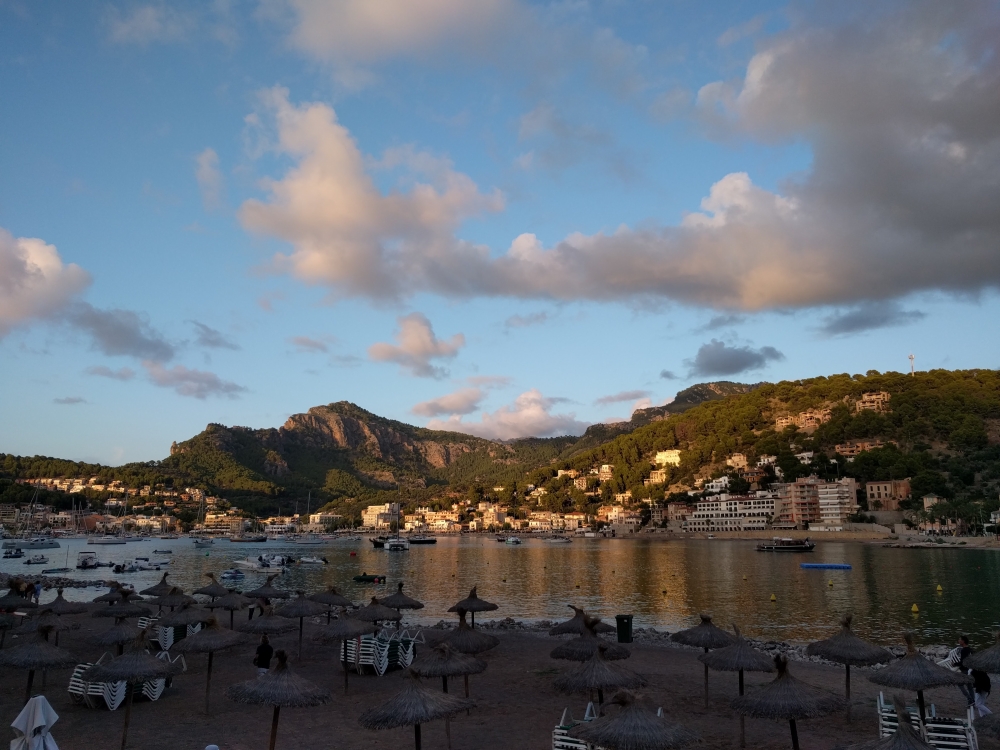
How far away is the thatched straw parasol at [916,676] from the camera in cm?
1074

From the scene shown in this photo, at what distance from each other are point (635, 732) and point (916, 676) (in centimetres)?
605

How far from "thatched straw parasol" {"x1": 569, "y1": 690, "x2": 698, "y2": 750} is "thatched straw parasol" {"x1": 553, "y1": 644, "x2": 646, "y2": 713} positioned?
9.64 ft

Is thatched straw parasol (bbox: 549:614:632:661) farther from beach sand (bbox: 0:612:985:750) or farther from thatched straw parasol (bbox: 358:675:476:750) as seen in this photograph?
thatched straw parasol (bbox: 358:675:476:750)

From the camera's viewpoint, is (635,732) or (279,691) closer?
(635,732)

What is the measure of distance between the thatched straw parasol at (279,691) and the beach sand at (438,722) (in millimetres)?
2372

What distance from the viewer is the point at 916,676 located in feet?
35.7

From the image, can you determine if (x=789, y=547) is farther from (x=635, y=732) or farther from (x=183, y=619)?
(x=635, y=732)

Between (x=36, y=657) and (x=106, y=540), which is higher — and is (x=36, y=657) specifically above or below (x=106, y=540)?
above

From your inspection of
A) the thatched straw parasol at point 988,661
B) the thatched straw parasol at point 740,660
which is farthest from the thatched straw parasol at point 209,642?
the thatched straw parasol at point 988,661

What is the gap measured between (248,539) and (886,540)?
13102 centimetres

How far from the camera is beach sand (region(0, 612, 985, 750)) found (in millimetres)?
12359

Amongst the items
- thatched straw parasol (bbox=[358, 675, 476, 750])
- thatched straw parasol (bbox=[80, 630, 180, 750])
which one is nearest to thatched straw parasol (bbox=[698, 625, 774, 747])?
thatched straw parasol (bbox=[358, 675, 476, 750])

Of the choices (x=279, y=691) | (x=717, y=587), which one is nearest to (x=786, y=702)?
(x=279, y=691)

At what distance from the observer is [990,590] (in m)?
42.9
